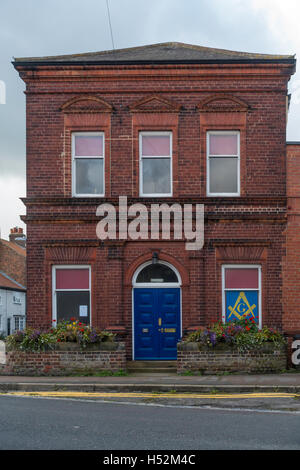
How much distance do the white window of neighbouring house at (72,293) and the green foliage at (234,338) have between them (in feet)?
10.1

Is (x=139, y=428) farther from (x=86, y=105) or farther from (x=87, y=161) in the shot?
(x=86, y=105)

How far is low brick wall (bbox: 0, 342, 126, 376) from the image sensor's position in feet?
56.6

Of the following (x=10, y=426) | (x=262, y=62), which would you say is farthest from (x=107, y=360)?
(x=262, y=62)

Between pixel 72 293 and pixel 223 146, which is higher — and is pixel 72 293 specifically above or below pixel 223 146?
below

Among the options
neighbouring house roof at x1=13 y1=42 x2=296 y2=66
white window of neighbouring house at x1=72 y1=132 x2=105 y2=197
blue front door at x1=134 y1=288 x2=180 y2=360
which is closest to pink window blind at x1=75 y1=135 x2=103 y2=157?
white window of neighbouring house at x1=72 y1=132 x2=105 y2=197

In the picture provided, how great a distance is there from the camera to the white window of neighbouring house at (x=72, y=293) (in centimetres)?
1886

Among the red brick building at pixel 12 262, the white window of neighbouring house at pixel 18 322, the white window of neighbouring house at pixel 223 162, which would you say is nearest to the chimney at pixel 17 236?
the red brick building at pixel 12 262

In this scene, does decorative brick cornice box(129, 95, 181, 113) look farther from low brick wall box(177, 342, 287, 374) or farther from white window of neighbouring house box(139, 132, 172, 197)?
low brick wall box(177, 342, 287, 374)

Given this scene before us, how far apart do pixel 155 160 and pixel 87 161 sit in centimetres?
194

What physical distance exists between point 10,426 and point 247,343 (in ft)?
29.5

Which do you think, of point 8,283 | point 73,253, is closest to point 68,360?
point 73,253

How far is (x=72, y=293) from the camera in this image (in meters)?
18.9

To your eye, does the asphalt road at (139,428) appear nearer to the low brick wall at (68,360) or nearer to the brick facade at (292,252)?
the low brick wall at (68,360)
